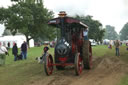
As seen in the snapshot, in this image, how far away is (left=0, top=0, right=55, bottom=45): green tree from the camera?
30812 mm

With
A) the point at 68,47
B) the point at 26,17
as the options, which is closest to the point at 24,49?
the point at 68,47

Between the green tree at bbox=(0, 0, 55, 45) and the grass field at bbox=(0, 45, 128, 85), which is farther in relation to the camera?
the green tree at bbox=(0, 0, 55, 45)

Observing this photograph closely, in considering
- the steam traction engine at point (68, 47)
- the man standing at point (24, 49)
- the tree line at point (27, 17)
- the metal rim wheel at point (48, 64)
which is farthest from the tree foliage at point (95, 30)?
the metal rim wheel at point (48, 64)

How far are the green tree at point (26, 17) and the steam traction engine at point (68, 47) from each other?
23460mm


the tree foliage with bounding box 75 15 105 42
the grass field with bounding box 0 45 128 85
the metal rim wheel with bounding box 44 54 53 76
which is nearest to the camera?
the grass field with bounding box 0 45 128 85

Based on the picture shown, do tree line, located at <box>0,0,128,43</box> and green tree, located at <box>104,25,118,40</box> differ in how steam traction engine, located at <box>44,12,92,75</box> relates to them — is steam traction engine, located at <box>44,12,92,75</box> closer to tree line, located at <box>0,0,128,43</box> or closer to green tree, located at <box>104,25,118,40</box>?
tree line, located at <box>0,0,128,43</box>

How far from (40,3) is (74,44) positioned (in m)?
28.0

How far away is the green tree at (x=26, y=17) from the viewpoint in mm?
30812

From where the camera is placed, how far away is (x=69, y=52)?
726 cm

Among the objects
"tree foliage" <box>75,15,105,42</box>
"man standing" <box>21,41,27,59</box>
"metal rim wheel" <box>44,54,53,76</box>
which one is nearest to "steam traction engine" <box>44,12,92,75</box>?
"metal rim wheel" <box>44,54,53,76</box>

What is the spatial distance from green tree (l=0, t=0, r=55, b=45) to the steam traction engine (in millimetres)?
23460

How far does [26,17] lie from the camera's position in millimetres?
30234

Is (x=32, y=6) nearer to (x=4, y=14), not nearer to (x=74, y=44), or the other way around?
(x=4, y=14)

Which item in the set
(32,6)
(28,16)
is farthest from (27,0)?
(28,16)
